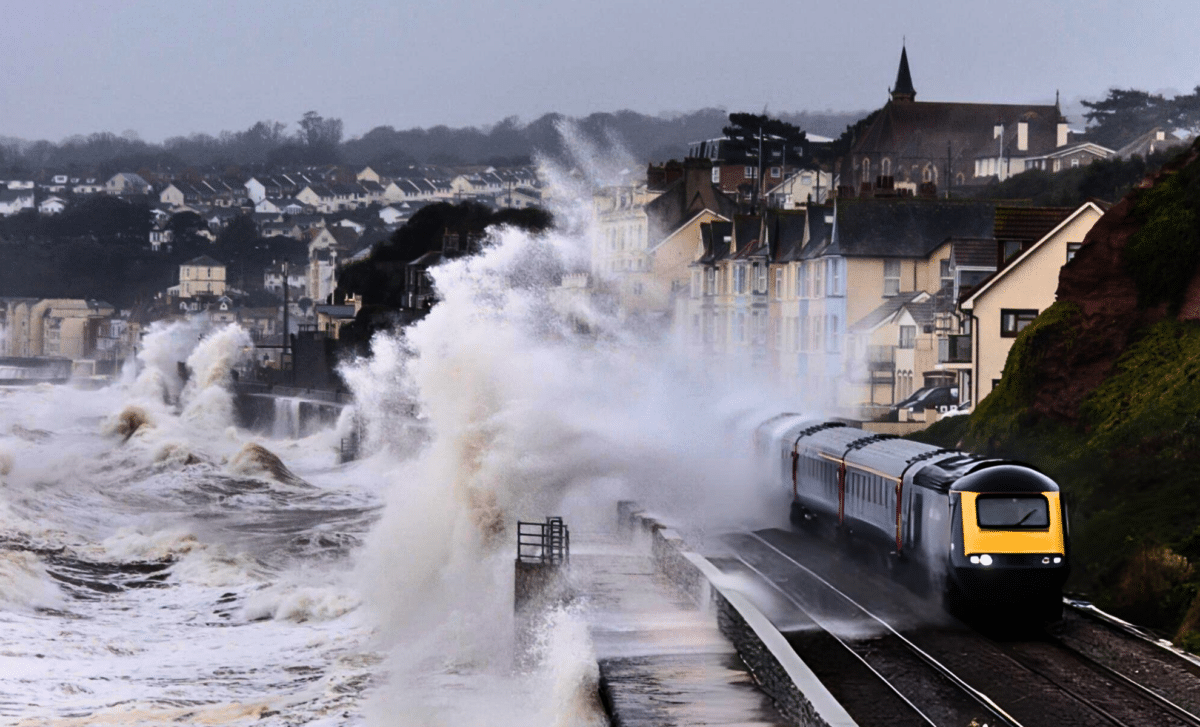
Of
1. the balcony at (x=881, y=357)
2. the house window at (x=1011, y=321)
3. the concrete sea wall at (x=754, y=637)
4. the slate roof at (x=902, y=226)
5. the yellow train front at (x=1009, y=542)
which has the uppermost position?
the slate roof at (x=902, y=226)

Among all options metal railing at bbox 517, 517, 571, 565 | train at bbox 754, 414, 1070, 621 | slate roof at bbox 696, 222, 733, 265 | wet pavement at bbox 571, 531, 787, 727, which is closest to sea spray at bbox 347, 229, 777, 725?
metal railing at bbox 517, 517, 571, 565

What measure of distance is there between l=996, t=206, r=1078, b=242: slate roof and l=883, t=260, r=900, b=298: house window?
1334 cm

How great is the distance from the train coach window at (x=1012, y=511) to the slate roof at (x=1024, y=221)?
24592 mm

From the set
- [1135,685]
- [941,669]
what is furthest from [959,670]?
[1135,685]

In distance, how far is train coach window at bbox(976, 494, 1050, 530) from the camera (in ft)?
72.5

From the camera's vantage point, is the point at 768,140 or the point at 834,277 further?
the point at 768,140

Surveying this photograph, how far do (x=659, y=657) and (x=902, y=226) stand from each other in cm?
4041

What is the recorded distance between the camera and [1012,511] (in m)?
22.2

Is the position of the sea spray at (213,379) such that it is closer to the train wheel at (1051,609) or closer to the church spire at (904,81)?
the church spire at (904,81)

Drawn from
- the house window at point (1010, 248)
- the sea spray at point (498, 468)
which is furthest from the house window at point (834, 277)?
the house window at point (1010, 248)

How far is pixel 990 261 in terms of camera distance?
171 feet

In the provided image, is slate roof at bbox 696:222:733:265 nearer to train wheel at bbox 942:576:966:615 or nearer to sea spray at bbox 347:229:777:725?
sea spray at bbox 347:229:777:725

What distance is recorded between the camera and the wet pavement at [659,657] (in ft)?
61.8

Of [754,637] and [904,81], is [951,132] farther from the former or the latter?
[754,637]
